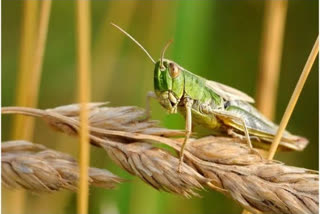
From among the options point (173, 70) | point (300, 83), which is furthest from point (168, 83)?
point (300, 83)

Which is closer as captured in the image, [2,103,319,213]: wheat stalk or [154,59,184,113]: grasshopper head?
[2,103,319,213]: wheat stalk

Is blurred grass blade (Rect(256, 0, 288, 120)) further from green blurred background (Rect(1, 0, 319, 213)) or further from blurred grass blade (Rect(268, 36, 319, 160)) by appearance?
blurred grass blade (Rect(268, 36, 319, 160))

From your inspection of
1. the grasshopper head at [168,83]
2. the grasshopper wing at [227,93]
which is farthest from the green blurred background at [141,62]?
the grasshopper head at [168,83]

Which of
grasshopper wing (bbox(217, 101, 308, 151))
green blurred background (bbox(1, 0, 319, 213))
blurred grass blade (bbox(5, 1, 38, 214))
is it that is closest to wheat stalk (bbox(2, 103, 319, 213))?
blurred grass blade (bbox(5, 1, 38, 214))

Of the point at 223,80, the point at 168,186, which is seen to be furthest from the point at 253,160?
the point at 223,80

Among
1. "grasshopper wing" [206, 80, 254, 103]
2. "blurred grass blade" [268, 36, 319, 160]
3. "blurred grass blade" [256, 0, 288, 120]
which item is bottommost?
"blurred grass blade" [268, 36, 319, 160]

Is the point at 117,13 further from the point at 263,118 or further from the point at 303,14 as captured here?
the point at 303,14

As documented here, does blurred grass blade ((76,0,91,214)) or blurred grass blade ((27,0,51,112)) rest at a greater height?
blurred grass blade ((27,0,51,112))
